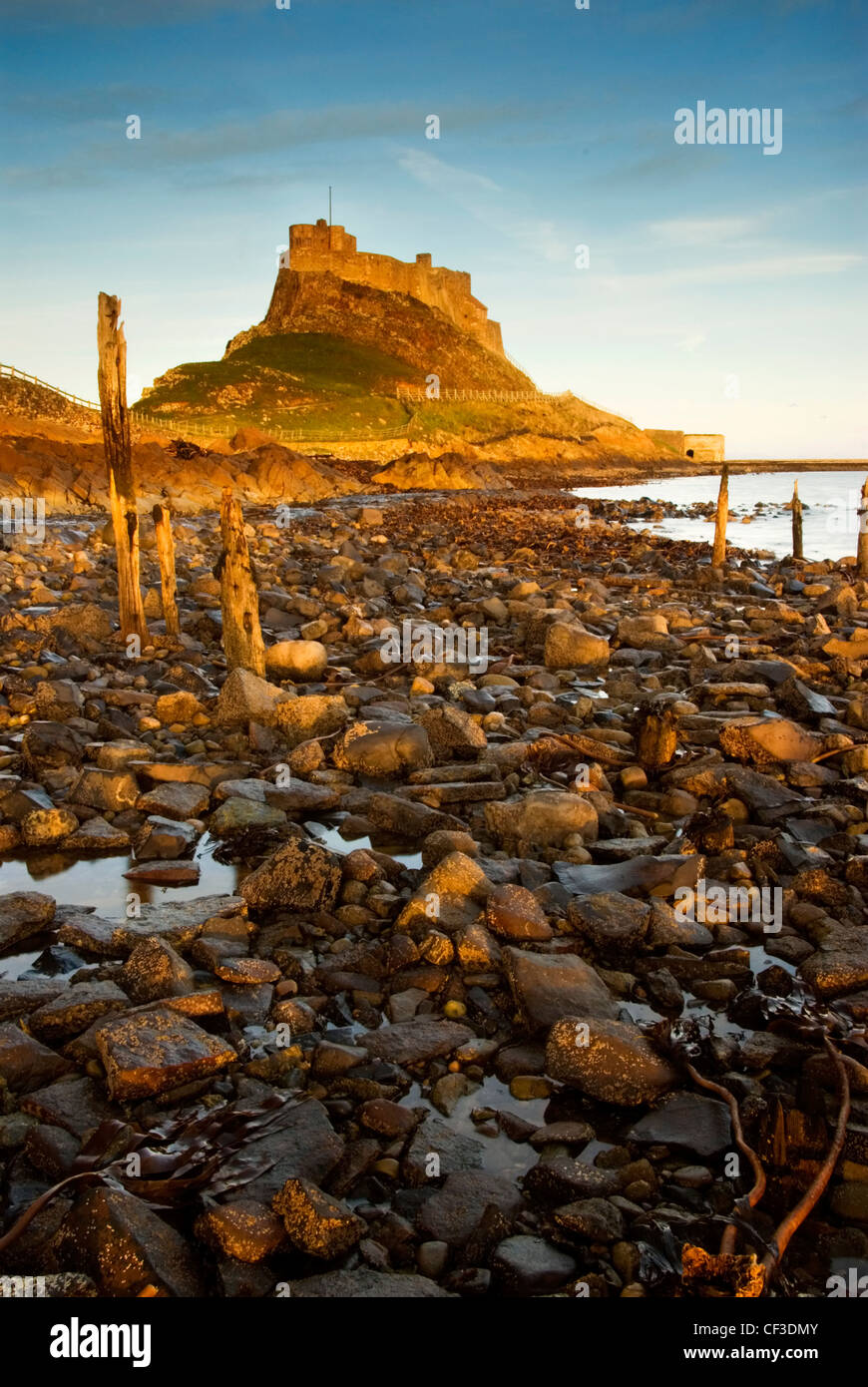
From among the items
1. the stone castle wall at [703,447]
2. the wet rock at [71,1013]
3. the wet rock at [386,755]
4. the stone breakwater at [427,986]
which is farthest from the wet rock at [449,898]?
the stone castle wall at [703,447]

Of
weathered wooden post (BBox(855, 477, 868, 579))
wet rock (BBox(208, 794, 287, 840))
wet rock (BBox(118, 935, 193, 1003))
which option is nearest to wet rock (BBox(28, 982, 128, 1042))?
wet rock (BBox(118, 935, 193, 1003))

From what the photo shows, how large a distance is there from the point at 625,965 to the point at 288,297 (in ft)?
495

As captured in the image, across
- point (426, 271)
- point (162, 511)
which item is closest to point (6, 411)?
point (162, 511)

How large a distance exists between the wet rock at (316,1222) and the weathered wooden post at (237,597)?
292 inches

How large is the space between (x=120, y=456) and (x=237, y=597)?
109 inches

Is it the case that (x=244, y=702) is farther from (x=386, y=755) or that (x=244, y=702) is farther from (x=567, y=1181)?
(x=567, y=1181)

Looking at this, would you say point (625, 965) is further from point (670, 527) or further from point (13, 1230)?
point (670, 527)

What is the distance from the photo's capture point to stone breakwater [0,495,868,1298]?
9.87 ft

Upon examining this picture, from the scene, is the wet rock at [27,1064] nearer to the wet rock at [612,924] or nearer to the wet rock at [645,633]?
the wet rock at [612,924]

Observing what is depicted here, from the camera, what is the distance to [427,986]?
451 cm

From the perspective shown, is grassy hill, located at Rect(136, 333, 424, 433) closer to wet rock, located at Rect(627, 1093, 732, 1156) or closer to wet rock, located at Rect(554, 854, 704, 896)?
wet rock, located at Rect(554, 854, 704, 896)

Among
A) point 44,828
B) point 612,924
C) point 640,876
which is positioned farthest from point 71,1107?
point 640,876

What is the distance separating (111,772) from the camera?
689cm
